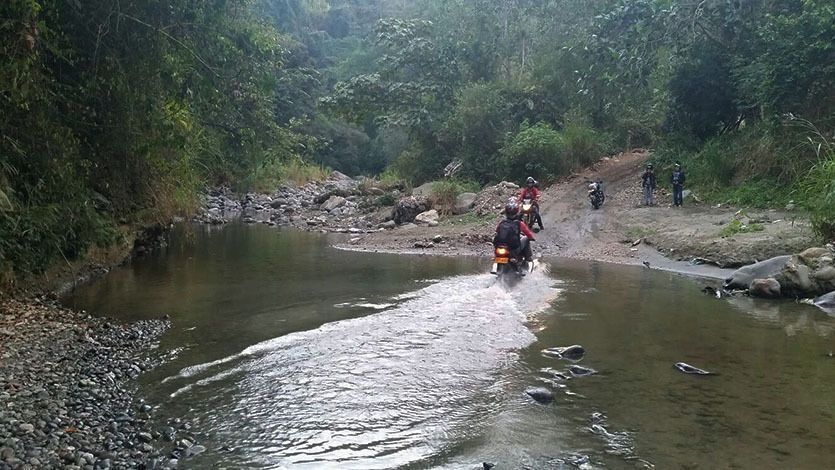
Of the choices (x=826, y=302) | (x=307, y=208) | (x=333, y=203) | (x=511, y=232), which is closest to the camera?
(x=826, y=302)

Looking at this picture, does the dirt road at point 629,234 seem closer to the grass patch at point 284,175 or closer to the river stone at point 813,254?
the river stone at point 813,254

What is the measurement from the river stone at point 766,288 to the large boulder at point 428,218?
12754 mm

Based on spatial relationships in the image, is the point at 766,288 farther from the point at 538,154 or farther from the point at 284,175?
the point at 284,175

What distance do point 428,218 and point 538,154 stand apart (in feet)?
22.2

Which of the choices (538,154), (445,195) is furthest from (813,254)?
(538,154)

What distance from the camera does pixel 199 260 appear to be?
18.4 meters

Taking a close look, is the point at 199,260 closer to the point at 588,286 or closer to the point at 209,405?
the point at 588,286

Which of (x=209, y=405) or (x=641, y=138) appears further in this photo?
(x=641, y=138)

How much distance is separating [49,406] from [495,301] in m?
7.06

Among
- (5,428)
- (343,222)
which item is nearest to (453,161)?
(343,222)

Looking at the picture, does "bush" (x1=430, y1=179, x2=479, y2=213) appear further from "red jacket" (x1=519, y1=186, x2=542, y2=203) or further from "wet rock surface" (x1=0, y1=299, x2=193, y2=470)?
"wet rock surface" (x1=0, y1=299, x2=193, y2=470)

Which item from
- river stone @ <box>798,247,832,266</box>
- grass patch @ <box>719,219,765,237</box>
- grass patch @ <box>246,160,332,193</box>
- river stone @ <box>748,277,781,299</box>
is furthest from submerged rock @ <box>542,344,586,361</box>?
grass patch @ <box>246,160,332,193</box>

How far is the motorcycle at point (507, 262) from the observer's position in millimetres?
13242

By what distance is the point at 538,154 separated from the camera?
28.6 metres
